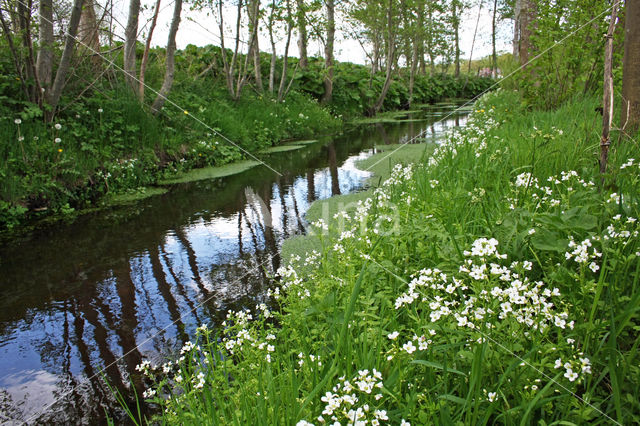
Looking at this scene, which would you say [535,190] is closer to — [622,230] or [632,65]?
[622,230]

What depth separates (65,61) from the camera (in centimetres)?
546

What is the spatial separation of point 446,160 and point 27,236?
4.29 m

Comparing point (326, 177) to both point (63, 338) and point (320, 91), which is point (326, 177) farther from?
point (320, 91)

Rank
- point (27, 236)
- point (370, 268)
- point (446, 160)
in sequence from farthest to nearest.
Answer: point (27, 236), point (446, 160), point (370, 268)

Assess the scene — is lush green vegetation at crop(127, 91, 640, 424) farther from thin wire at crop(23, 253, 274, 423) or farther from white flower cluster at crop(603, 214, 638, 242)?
thin wire at crop(23, 253, 274, 423)

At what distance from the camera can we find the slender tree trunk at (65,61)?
16.9ft

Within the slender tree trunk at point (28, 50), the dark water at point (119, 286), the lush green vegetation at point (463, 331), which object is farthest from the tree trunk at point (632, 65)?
the slender tree trunk at point (28, 50)

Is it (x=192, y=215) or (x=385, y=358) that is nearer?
(x=385, y=358)

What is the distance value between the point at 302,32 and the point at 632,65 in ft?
35.4

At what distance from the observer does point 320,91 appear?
1525cm

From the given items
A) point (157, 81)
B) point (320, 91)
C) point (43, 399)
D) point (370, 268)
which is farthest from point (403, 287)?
point (320, 91)

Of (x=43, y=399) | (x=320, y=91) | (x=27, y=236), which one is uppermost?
(x=320, y=91)

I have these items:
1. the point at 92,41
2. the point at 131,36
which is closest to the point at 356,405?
the point at 131,36

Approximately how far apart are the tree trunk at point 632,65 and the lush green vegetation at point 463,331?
2.04ft
